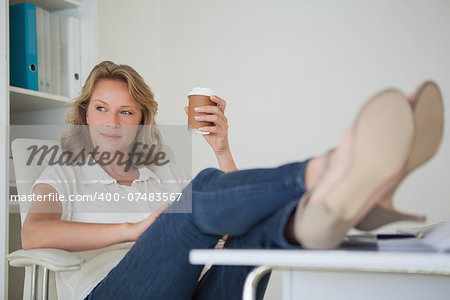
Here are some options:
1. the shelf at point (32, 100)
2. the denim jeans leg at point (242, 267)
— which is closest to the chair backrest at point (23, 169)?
the shelf at point (32, 100)

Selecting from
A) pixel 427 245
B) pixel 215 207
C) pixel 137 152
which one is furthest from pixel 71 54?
pixel 427 245

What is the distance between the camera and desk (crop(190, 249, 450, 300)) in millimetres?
724

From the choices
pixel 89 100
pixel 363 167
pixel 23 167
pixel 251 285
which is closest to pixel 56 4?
pixel 89 100

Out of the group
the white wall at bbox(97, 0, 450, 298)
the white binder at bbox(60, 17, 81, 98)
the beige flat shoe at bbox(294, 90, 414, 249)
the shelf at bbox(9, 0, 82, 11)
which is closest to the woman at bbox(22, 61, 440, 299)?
the beige flat shoe at bbox(294, 90, 414, 249)

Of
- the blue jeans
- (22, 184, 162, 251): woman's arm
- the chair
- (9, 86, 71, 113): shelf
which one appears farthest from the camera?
(9, 86, 71, 113): shelf

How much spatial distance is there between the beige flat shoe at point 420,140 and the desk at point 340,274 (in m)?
0.08

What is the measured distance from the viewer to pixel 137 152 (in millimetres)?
2088

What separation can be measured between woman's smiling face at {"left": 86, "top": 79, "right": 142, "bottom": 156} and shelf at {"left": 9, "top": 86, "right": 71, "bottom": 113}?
30 centimetres

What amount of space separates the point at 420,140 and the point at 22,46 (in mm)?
1769

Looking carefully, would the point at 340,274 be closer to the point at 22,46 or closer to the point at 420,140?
the point at 420,140

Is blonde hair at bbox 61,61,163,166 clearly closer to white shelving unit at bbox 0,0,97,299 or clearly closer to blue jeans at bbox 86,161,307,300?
white shelving unit at bbox 0,0,97,299

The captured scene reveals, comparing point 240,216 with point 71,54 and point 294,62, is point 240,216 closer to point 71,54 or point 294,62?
point 71,54

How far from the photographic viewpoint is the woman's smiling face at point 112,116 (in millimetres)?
1973

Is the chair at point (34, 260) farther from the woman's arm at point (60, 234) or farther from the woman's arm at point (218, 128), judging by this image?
the woman's arm at point (218, 128)
